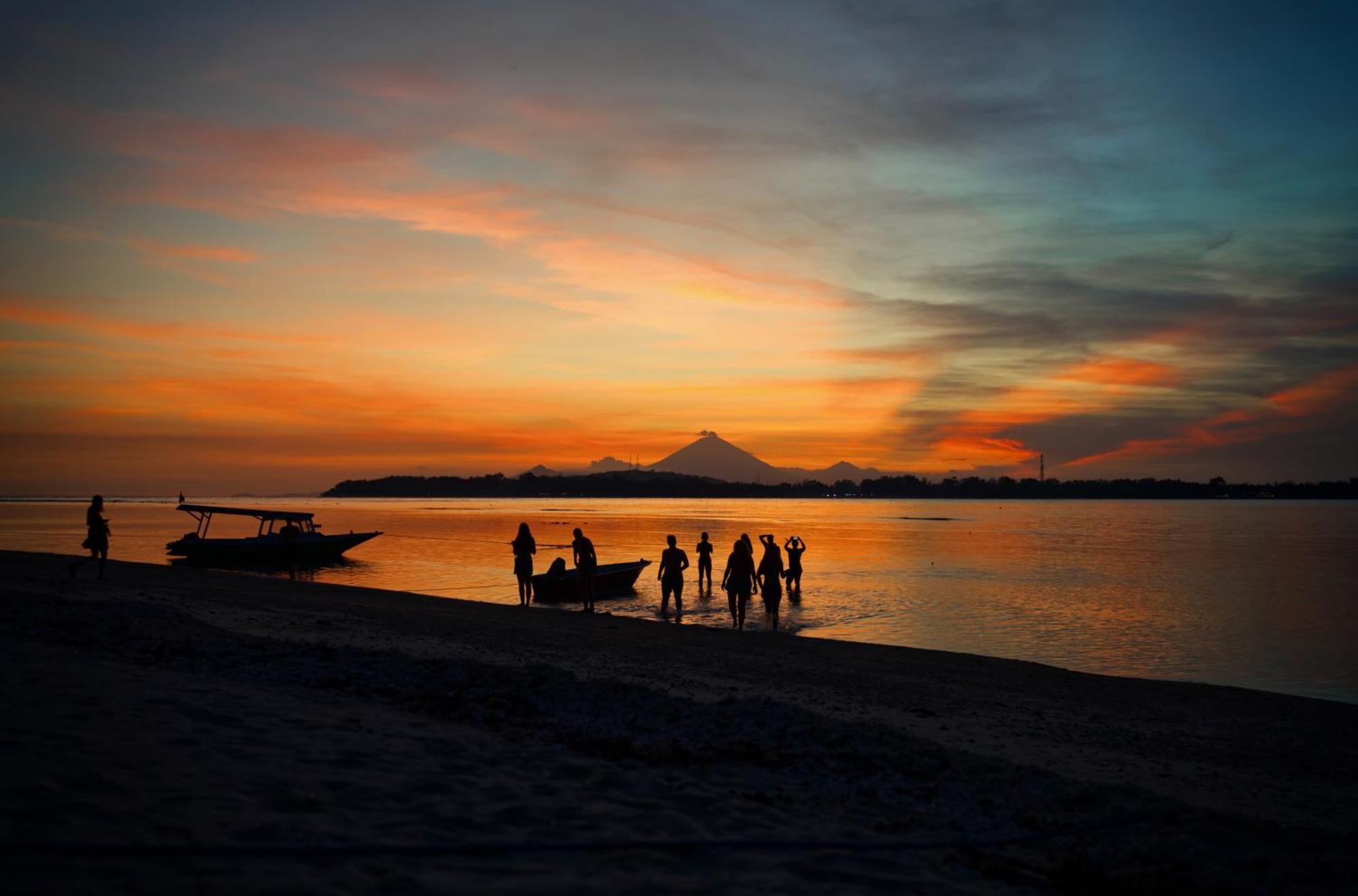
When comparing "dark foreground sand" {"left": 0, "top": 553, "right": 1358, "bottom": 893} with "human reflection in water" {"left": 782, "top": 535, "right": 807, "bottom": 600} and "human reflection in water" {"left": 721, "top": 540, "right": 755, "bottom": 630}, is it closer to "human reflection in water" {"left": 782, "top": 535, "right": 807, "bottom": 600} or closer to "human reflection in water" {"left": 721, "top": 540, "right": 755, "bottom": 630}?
"human reflection in water" {"left": 721, "top": 540, "right": 755, "bottom": 630}

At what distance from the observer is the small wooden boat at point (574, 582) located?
88.0 ft

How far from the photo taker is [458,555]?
5006cm

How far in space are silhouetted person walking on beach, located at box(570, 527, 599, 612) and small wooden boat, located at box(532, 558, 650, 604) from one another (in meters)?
1.93

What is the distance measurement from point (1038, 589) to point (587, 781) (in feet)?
106

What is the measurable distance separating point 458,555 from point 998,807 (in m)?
46.2

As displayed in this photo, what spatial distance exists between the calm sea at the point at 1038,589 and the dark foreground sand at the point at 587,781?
29.8 feet

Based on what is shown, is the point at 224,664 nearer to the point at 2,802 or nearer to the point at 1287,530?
the point at 2,802

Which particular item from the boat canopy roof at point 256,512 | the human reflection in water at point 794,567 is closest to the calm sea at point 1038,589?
the human reflection in water at point 794,567

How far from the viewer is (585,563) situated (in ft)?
71.7

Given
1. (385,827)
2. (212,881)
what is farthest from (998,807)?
(212,881)

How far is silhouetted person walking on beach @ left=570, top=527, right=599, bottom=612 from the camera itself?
69.5ft

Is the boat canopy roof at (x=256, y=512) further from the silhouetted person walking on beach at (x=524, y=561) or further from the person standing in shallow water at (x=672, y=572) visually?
the person standing in shallow water at (x=672, y=572)

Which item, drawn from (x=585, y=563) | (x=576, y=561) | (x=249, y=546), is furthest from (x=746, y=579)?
(x=249, y=546)

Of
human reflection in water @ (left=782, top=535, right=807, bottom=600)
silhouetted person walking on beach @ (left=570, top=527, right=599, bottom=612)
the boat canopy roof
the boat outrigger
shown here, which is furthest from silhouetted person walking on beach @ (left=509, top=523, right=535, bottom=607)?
the boat canopy roof
